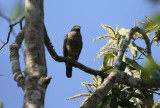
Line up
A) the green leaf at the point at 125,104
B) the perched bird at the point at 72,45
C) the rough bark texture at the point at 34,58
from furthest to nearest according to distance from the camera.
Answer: the perched bird at the point at 72,45, the green leaf at the point at 125,104, the rough bark texture at the point at 34,58

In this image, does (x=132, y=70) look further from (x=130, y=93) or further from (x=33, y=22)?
(x=33, y=22)

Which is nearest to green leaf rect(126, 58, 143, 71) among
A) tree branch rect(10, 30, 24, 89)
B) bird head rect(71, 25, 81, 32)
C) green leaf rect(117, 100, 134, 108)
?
green leaf rect(117, 100, 134, 108)

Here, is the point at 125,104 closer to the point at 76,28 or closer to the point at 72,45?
the point at 72,45

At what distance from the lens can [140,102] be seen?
317cm

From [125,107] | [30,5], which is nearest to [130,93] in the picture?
[125,107]

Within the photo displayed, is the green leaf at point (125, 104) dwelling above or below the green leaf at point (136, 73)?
below

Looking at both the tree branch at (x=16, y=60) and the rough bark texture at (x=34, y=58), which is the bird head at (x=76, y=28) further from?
the rough bark texture at (x=34, y=58)

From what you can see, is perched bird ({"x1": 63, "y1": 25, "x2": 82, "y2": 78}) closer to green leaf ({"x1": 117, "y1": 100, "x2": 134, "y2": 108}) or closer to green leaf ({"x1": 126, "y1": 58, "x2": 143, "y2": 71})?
green leaf ({"x1": 126, "y1": 58, "x2": 143, "y2": 71})

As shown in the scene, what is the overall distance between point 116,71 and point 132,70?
111 cm

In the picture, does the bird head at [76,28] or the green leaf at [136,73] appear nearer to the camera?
the green leaf at [136,73]

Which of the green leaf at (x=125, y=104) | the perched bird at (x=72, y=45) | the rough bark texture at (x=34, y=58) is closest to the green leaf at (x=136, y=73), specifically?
the green leaf at (x=125, y=104)

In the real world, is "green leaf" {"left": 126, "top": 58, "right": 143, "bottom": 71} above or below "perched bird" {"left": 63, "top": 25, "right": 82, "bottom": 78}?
below

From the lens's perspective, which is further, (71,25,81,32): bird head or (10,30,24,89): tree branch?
(71,25,81,32): bird head

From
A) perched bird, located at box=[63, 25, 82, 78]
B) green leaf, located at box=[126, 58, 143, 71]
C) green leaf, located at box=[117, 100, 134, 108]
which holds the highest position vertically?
perched bird, located at box=[63, 25, 82, 78]
